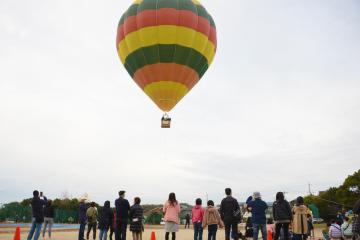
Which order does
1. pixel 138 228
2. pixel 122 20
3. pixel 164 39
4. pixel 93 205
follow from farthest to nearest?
pixel 122 20 < pixel 164 39 < pixel 93 205 < pixel 138 228

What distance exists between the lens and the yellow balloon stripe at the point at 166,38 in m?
18.3

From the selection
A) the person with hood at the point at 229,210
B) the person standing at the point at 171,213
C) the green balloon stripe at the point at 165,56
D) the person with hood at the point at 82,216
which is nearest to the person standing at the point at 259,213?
the person with hood at the point at 229,210

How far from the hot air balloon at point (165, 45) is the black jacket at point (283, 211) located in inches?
391

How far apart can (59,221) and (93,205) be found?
30.9 meters

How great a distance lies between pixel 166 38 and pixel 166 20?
897 millimetres

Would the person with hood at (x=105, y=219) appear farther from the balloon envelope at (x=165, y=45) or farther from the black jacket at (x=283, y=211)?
the balloon envelope at (x=165, y=45)

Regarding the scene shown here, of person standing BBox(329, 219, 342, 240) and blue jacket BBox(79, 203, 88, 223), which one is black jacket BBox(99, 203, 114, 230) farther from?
person standing BBox(329, 219, 342, 240)

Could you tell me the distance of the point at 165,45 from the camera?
60.5ft

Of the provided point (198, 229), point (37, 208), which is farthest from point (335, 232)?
point (37, 208)

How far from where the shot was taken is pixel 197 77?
66.1 ft

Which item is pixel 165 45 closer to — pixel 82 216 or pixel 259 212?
pixel 82 216

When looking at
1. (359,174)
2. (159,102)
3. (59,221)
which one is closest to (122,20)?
(159,102)

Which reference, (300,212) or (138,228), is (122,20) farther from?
(300,212)

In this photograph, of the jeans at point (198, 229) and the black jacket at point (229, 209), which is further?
the jeans at point (198, 229)
